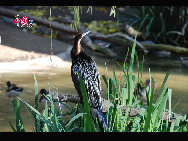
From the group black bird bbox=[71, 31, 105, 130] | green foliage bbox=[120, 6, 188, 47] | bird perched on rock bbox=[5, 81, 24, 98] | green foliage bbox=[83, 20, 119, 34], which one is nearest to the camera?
black bird bbox=[71, 31, 105, 130]

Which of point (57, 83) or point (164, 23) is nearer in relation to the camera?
point (57, 83)

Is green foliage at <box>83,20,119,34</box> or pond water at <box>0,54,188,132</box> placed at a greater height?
green foliage at <box>83,20,119,34</box>

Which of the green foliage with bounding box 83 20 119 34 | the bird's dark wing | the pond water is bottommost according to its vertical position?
the pond water

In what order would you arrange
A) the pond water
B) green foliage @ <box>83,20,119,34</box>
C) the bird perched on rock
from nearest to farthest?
the pond water
the bird perched on rock
green foliage @ <box>83,20,119,34</box>

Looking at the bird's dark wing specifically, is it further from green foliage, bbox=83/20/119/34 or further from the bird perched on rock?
green foliage, bbox=83/20/119/34

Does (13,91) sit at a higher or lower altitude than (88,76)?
lower

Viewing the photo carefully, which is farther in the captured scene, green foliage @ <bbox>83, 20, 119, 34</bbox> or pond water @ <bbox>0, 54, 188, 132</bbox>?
green foliage @ <bbox>83, 20, 119, 34</bbox>

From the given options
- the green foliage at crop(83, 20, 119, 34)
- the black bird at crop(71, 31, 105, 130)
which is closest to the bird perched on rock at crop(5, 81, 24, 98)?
the black bird at crop(71, 31, 105, 130)

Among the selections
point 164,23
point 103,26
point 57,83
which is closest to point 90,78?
point 57,83

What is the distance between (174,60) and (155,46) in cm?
65

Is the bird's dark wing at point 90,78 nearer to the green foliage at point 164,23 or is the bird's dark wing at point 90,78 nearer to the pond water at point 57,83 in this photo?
the pond water at point 57,83

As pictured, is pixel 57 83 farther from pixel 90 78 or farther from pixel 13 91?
pixel 90 78

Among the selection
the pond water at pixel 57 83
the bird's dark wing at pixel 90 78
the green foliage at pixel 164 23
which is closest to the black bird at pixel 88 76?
the bird's dark wing at pixel 90 78
